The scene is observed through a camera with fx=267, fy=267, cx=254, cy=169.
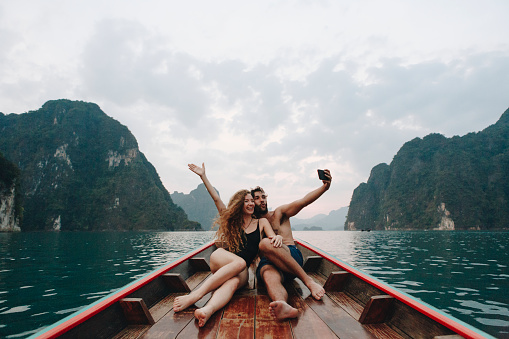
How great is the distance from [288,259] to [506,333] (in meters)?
4.30

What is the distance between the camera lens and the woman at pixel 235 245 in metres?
2.62

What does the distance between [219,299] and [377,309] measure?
139 centimetres

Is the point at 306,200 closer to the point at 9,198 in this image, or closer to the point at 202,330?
the point at 202,330

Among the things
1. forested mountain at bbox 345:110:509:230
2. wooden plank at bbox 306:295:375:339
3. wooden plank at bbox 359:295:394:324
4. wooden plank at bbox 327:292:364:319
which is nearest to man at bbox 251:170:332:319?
wooden plank at bbox 306:295:375:339

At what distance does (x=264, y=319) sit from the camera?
2.34 m

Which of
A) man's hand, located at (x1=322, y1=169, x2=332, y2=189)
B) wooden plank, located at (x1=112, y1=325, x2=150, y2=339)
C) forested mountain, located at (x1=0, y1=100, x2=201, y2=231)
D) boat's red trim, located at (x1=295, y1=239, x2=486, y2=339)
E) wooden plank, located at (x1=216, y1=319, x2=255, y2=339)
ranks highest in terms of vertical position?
forested mountain, located at (x1=0, y1=100, x2=201, y2=231)

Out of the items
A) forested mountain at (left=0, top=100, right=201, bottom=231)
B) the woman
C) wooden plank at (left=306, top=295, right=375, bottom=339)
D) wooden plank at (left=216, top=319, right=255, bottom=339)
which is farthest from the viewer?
forested mountain at (left=0, top=100, right=201, bottom=231)

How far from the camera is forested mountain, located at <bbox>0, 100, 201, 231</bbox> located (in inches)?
3932

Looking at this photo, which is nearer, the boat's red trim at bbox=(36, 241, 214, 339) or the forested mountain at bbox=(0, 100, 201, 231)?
the boat's red trim at bbox=(36, 241, 214, 339)

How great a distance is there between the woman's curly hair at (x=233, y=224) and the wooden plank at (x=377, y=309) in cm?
149

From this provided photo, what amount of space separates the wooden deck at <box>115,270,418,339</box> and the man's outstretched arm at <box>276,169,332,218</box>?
108 cm

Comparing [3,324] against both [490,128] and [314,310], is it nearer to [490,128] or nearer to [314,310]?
[314,310]

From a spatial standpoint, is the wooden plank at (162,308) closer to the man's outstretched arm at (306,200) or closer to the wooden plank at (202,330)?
the wooden plank at (202,330)

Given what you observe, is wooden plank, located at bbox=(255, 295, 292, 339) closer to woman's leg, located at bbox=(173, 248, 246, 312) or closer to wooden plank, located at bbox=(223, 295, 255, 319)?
wooden plank, located at bbox=(223, 295, 255, 319)
